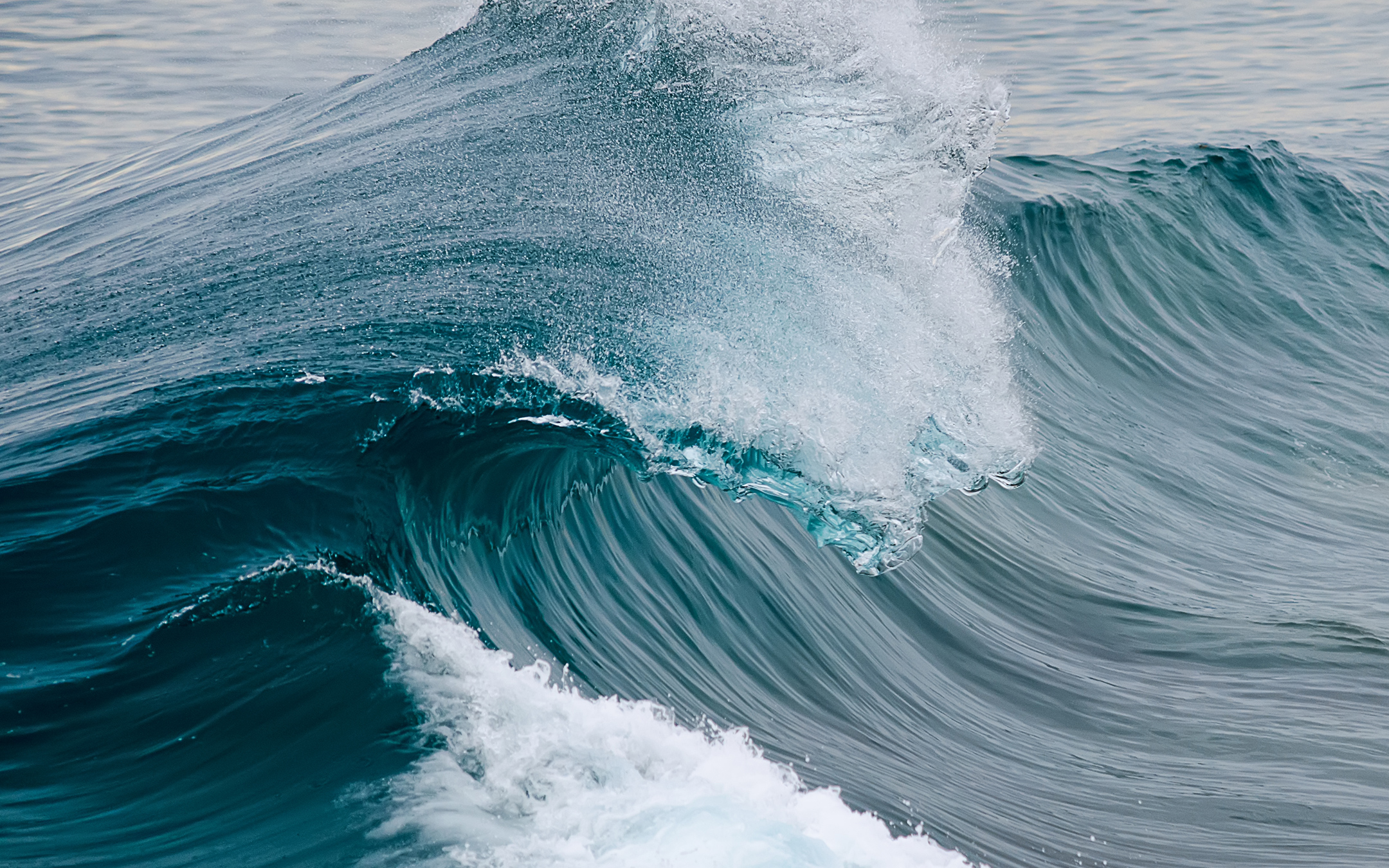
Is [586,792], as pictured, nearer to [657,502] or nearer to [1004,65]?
[657,502]

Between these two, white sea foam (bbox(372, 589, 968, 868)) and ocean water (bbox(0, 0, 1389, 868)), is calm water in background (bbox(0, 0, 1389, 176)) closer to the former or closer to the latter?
ocean water (bbox(0, 0, 1389, 868))

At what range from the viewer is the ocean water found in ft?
10.3

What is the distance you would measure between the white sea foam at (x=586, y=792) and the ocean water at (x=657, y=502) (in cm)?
1

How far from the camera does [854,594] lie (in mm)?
5199

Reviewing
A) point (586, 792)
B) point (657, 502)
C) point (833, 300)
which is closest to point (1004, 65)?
point (833, 300)

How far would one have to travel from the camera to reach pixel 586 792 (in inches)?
113

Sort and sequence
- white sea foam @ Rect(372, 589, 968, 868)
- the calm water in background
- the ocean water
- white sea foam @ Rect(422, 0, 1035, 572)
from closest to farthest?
white sea foam @ Rect(372, 589, 968, 868) < the ocean water < white sea foam @ Rect(422, 0, 1035, 572) < the calm water in background

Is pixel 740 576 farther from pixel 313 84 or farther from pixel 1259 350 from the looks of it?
pixel 313 84

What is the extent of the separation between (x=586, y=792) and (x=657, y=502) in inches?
89.7

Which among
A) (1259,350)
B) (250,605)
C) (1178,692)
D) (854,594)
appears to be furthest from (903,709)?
(1259,350)

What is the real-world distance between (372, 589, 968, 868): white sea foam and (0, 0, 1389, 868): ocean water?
1 centimetres

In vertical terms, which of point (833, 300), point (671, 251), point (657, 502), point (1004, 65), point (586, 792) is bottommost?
point (586, 792)

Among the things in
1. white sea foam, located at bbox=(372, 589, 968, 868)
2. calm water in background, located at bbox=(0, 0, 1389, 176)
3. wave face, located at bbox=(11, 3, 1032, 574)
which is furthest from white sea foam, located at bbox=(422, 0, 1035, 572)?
calm water in background, located at bbox=(0, 0, 1389, 176)

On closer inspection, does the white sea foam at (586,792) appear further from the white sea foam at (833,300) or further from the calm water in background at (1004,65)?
the calm water in background at (1004,65)
